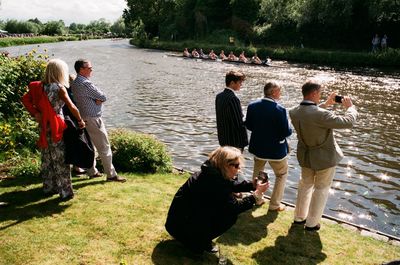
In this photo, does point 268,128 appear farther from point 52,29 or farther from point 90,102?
point 52,29

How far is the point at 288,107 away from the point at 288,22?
36823mm

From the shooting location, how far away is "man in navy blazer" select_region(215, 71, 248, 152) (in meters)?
7.30

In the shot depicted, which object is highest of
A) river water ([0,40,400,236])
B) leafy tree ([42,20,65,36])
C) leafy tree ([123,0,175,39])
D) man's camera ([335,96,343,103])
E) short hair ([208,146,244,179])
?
leafy tree ([123,0,175,39])

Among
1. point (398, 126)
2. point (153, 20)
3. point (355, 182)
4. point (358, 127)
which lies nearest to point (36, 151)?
point (355, 182)

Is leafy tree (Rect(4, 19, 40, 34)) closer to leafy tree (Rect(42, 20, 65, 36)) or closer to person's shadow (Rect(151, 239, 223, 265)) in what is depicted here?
leafy tree (Rect(42, 20, 65, 36))

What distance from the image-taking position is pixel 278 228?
23.2 feet

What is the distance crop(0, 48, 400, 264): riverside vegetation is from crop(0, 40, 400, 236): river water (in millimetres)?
2544

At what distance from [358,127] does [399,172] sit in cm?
540

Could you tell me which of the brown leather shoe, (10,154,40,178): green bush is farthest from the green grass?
(10,154,40,178): green bush

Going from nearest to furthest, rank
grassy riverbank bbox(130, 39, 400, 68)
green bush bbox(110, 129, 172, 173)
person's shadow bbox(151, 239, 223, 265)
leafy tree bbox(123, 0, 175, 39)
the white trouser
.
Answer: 1. person's shadow bbox(151, 239, 223, 265)
2. the white trouser
3. green bush bbox(110, 129, 172, 173)
4. grassy riverbank bbox(130, 39, 400, 68)
5. leafy tree bbox(123, 0, 175, 39)

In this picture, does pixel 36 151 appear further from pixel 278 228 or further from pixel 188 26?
pixel 188 26

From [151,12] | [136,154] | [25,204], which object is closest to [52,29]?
[151,12]

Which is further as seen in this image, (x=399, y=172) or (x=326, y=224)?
(x=399, y=172)

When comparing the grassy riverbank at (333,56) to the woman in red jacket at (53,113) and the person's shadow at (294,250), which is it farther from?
the woman in red jacket at (53,113)
